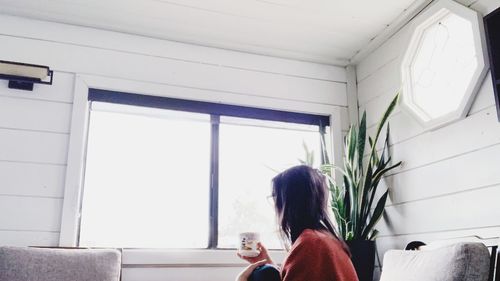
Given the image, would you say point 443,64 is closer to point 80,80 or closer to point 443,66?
point 443,66

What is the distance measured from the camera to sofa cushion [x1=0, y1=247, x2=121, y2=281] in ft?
6.56

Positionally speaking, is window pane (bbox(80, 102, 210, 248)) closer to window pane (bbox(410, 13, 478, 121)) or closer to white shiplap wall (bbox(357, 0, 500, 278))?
white shiplap wall (bbox(357, 0, 500, 278))

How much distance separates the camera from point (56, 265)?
2.07m

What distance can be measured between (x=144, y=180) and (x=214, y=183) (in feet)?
1.40

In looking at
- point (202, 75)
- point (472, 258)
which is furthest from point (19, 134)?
point (472, 258)

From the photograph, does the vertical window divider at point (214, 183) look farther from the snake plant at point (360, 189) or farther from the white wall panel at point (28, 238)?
the white wall panel at point (28, 238)

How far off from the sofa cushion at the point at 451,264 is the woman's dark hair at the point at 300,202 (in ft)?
1.09

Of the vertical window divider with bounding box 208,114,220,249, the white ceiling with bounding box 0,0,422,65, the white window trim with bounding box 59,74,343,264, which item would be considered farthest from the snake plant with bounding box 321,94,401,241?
the vertical window divider with bounding box 208,114,220,249

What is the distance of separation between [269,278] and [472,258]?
682mm

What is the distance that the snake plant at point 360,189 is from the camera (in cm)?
264

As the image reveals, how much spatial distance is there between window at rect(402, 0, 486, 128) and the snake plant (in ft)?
0.58

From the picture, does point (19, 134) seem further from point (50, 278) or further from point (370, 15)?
point (370, 15)

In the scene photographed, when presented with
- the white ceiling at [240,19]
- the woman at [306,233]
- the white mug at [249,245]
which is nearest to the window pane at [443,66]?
the white ceiling at [240,19]

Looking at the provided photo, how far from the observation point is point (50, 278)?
202cm
